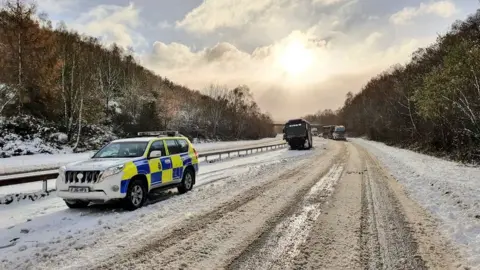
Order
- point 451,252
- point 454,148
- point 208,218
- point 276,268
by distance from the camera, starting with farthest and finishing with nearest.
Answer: point 454,148
point 208,218
point 451,252
point 276,268

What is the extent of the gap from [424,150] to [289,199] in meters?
27.7

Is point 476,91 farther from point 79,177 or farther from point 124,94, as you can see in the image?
point 124,94

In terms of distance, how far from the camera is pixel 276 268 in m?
4.93

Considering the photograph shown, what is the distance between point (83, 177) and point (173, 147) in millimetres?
3255

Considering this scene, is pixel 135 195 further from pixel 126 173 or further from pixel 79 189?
pixel 79 189

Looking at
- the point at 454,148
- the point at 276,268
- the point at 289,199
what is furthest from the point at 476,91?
the point at 276,268

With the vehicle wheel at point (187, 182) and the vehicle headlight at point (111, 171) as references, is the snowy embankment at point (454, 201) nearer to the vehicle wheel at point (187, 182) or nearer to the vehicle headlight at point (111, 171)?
the vehicle wheel at point (187, 182)

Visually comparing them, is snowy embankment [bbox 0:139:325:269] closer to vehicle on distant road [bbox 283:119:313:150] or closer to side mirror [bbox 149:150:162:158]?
side mirror [bbox 149:150:162:158]

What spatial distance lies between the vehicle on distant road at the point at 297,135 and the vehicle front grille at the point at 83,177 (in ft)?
105

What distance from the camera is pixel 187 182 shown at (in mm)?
11742

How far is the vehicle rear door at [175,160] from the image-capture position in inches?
431

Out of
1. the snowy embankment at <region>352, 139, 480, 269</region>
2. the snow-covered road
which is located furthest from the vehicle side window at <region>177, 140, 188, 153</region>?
the snowy embankment at <region>352, 139, 480, 269</region>

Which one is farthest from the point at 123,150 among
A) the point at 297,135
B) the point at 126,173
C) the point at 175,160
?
the point at 297,135

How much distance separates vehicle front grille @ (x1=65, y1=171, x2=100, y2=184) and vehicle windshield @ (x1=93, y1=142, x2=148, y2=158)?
1.25m
